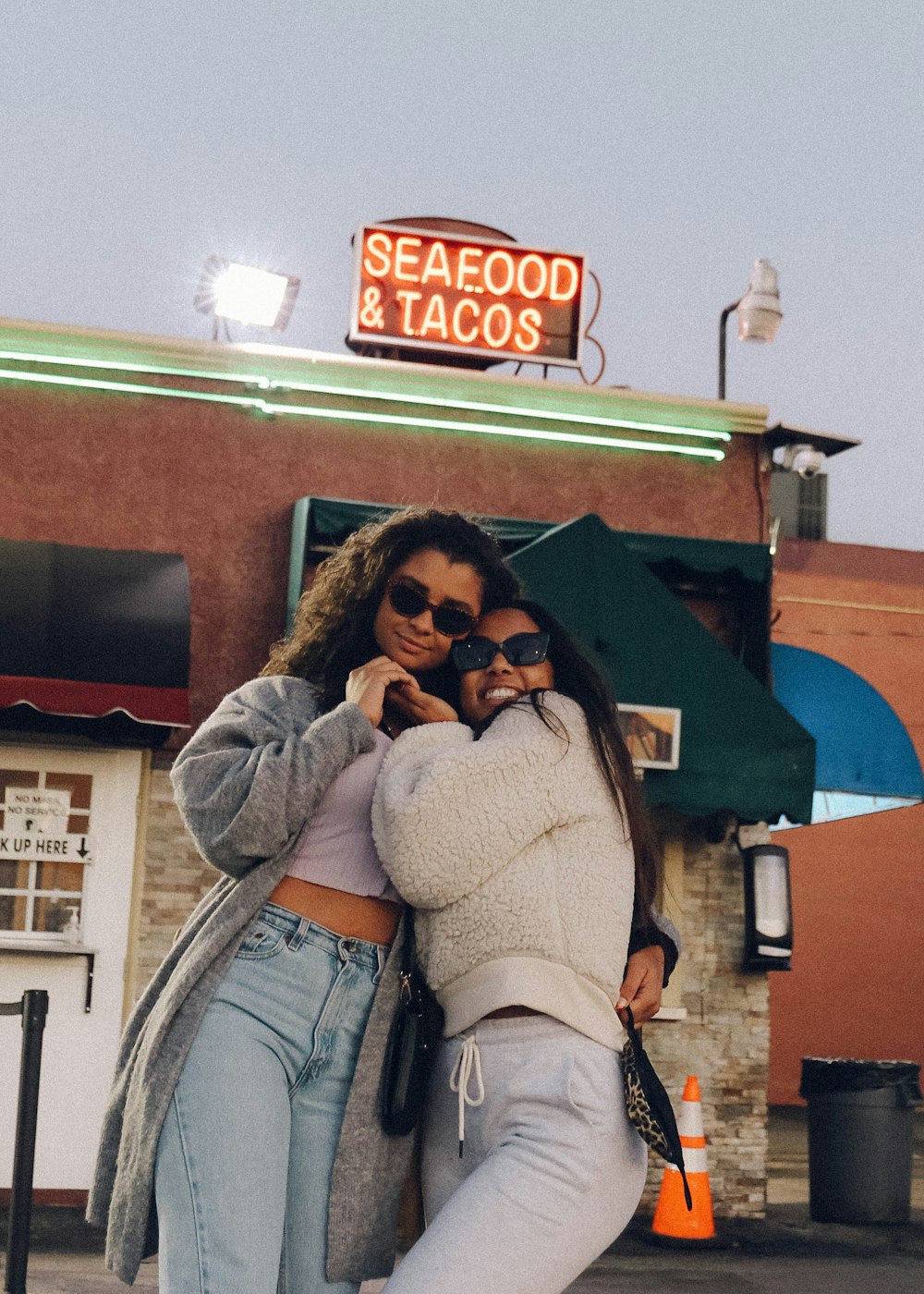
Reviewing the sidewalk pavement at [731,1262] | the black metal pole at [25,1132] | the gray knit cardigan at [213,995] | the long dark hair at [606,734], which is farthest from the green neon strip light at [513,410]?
the gray knit cardigan at [213,995]

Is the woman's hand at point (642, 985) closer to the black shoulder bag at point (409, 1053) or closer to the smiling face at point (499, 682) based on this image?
the black shoulder bag at point (409, 1053)

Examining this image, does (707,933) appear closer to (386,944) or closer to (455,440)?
(455,440)

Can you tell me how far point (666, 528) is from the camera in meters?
10.3

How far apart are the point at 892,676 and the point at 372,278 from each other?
39.6ft

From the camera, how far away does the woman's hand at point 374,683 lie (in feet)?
9.34

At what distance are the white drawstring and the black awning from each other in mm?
5958

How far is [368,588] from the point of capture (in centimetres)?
316

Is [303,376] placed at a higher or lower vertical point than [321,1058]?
higher

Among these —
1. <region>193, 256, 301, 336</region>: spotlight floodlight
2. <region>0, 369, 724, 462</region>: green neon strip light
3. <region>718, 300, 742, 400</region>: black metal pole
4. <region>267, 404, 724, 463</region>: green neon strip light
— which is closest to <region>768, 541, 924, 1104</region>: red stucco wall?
<region>718, 300, 742, 400</region>: black metal pole

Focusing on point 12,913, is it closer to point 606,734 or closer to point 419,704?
point 419,704

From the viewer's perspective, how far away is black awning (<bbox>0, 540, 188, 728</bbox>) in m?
8.30

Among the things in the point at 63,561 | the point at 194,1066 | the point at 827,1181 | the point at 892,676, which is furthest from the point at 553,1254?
the point at 892,676

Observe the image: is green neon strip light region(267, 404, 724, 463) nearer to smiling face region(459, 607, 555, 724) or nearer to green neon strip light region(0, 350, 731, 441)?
green neon strip light region(0, 350, 731, 441)

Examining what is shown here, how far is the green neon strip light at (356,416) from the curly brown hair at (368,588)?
6731mm
